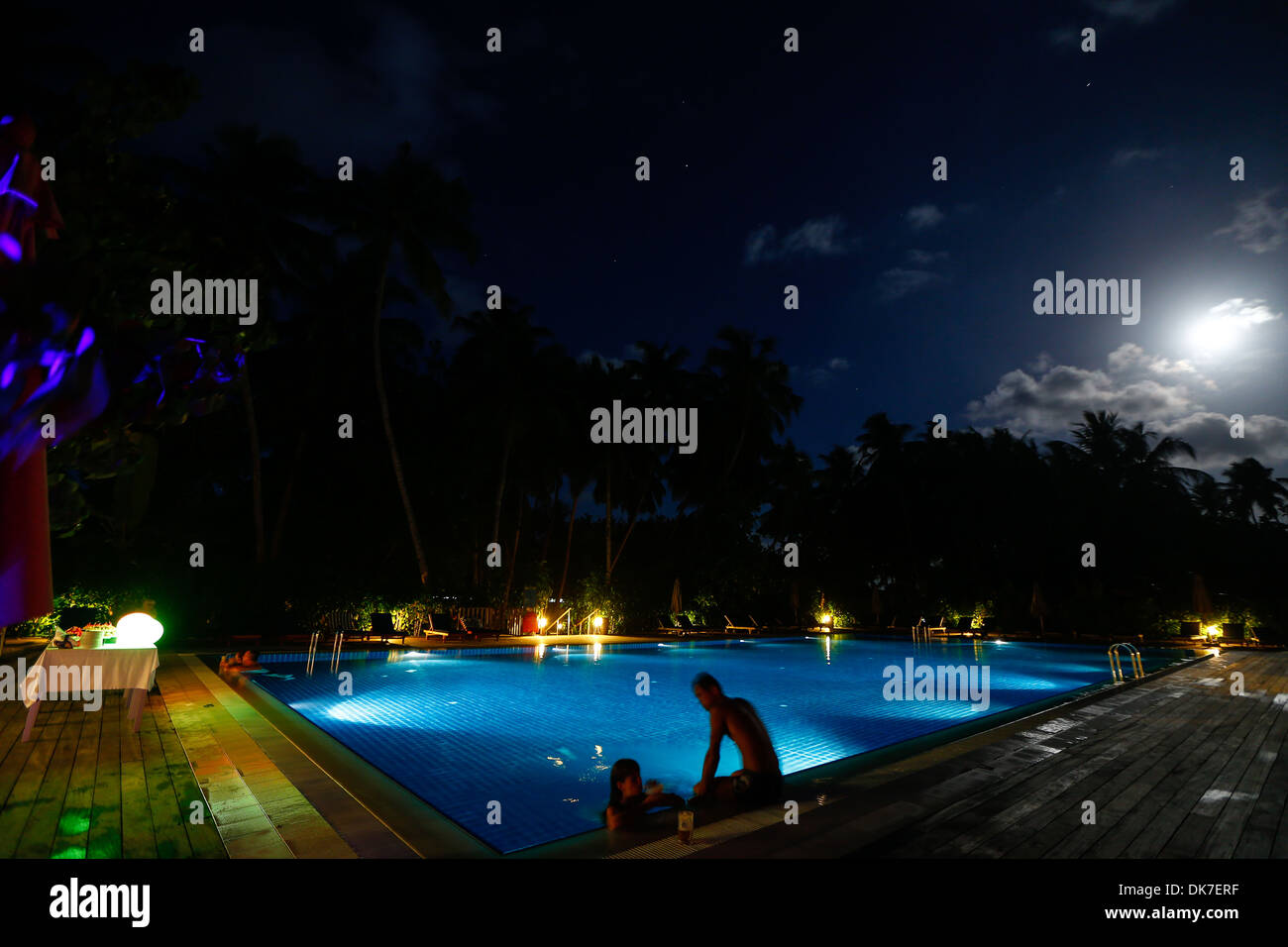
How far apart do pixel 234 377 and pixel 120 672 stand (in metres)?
4.45

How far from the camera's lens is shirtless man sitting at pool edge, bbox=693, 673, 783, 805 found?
163 inches

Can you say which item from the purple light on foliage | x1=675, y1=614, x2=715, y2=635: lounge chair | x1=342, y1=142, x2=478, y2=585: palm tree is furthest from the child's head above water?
→ x1=675, y1=614, x2=715, y2=635: lounge chair

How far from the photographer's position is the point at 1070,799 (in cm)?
385

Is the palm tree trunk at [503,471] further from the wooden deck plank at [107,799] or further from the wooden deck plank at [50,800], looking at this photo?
the wooden deck plank at [50,800]

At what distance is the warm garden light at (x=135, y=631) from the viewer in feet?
20.7

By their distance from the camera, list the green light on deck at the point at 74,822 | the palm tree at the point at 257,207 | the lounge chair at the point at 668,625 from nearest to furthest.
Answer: the green light on deck at the point at 74,822 < the palm tree at the point at 257,207 < the lounge chair at the point at 668,625

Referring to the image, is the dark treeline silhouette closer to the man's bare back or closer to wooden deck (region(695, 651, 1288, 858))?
the man's bare back

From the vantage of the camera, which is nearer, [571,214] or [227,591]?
[227,591]

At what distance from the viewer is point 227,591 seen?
15.4 m

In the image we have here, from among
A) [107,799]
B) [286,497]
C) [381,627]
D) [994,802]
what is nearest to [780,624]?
[381,627]

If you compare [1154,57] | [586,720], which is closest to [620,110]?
[1154,57]

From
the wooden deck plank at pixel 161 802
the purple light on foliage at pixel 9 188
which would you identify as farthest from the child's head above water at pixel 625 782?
the purple light on foliage at pixel 9 188

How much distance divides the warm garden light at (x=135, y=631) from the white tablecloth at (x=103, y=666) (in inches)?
9.0
